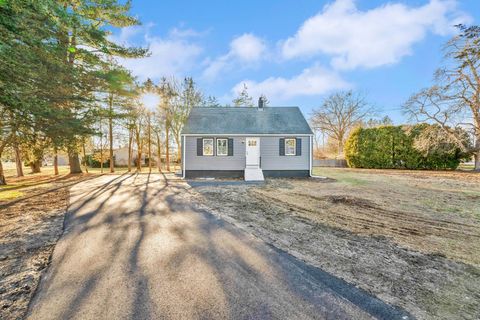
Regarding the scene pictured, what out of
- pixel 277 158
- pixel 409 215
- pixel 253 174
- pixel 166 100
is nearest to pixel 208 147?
pixel 253 174

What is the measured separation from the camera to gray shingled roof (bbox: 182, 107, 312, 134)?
13.1 meters

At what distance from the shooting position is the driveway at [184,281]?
2.05 m

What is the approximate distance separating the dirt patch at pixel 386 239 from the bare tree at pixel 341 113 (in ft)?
81.5

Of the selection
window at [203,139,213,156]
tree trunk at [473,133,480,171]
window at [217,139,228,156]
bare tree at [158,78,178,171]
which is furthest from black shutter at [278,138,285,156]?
tree trunk at [473,133,480,171]

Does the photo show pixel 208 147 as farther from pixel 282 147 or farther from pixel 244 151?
pixel 282 147

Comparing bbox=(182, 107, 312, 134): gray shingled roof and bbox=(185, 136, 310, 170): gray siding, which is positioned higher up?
bbox=(182, 107, 312, 134): gray shingled roof

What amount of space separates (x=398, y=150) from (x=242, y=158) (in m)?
15.1

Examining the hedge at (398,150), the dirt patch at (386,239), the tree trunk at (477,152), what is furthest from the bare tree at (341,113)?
the dirt patch at (386,239)

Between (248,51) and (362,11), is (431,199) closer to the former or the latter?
(362,11)

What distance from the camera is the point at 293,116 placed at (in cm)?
1444

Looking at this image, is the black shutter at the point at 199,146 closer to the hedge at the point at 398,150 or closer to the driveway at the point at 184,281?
the driveway at the point at 184,281

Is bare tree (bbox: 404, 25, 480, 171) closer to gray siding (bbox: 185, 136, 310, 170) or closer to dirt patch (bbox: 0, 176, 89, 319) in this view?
gray siding (bbox: 185, 136, 310, 170)

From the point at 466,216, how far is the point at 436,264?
3636 millimetres

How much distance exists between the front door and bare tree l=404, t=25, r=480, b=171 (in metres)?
13.1
